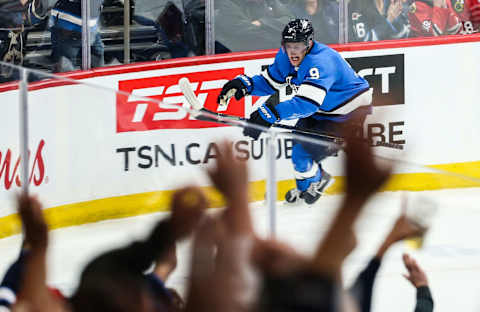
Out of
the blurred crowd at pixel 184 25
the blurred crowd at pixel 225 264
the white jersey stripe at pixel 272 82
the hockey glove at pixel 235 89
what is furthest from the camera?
the white jersey stripe at pixel 272 82

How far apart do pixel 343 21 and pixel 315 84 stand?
0.96 m

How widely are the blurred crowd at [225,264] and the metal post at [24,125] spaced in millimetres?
175

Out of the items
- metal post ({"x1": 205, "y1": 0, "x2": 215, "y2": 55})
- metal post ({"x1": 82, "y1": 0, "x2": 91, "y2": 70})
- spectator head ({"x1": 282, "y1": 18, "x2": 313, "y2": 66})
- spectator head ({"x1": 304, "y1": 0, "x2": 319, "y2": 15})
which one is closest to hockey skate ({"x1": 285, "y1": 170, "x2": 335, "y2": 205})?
spectator head ({"x1": 282, "y1": 18, "x2": 313, "y2": 66})

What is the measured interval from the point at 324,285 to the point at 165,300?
481 mm

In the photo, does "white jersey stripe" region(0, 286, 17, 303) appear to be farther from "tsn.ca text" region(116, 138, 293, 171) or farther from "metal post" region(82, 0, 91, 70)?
"metal post" region(82, 0, 91, 70)

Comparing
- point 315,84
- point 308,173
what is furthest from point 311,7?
point 308,173

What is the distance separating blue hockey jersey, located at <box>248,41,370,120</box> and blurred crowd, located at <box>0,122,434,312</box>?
2.78m

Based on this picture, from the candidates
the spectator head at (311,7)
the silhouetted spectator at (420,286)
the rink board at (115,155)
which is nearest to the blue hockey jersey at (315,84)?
the spectator head at (311,7)

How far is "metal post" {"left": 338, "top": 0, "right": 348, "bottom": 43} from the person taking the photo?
17.6ft

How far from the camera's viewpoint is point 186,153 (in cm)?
179

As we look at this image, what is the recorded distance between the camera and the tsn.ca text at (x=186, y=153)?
169cm

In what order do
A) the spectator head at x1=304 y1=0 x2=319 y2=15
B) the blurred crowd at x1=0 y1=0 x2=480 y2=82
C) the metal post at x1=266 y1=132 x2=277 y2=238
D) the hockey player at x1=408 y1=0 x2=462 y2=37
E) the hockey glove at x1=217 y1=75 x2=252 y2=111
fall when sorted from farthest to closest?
the hockey player at x1=408 y1=0 x2=462 y2=37 → the spectator head at x1=304 y1=0 x2=319 y2=15 → the hockey glove at x1=217 y1=75 x2=252 y2=111 → the blurred crowd at x1=0 y1=0 x2=480 y2=82 → the metal post at x1=266 y1=132 x2=277 y2=238

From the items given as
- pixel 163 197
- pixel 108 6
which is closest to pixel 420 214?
pixel 163 197

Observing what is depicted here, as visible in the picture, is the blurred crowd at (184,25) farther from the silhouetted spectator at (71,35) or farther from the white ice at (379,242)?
the white ice at (379,242)
